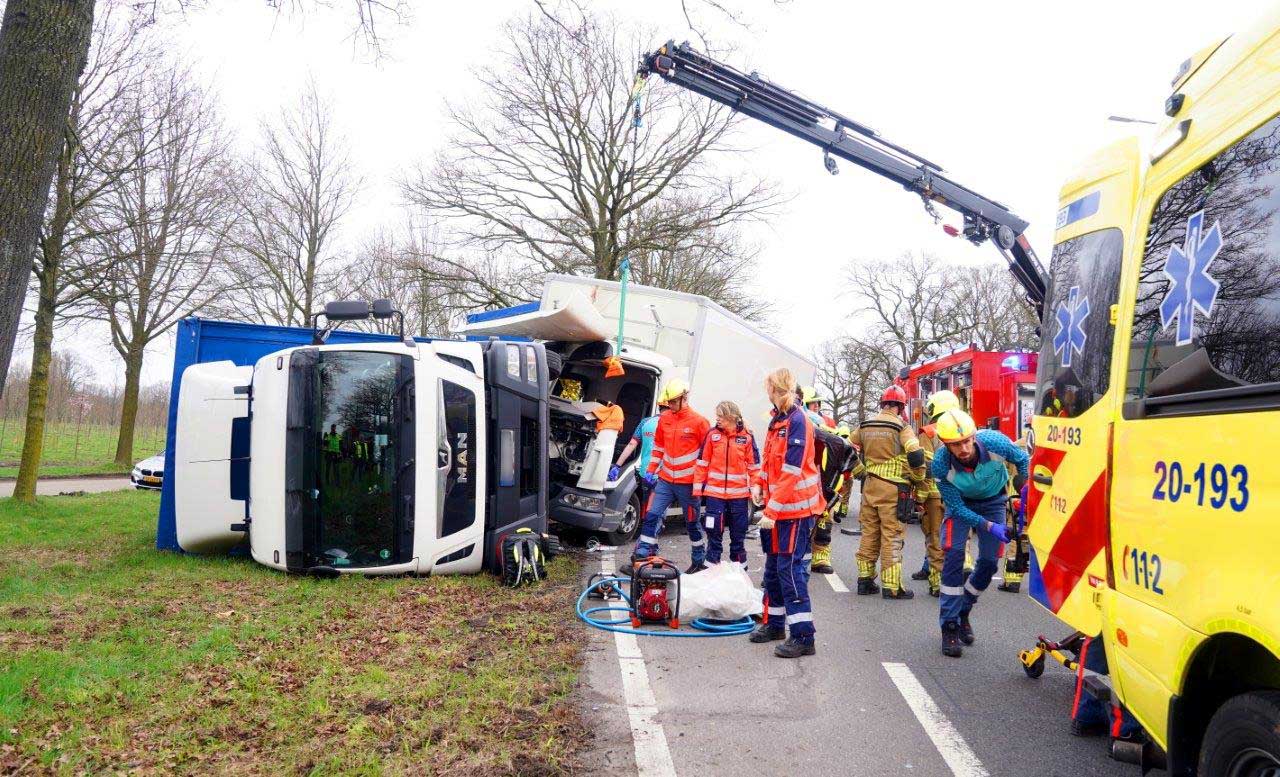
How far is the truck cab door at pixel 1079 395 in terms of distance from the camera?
10.8 ft

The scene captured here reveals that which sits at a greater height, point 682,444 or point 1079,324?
point 1079,324

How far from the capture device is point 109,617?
5.71 metres

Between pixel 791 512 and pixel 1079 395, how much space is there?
2.42 m

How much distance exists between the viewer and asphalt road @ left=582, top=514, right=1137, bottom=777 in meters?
3.87

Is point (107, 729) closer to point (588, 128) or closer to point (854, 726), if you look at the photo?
point (854, 726)

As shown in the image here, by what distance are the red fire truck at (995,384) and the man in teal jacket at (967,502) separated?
6.49 m

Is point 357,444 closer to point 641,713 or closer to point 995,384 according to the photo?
point 641,713

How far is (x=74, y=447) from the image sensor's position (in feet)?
97.6

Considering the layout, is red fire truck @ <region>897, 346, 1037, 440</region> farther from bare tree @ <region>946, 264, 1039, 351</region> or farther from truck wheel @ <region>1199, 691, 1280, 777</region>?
bare tree @ <region>946, 264, 1039, 351</region>

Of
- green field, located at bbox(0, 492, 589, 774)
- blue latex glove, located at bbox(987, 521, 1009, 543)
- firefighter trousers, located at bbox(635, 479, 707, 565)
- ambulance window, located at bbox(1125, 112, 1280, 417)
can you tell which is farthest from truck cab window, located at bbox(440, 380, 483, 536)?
ambulance window, located at bbox(1125, 112, 1280, 417)

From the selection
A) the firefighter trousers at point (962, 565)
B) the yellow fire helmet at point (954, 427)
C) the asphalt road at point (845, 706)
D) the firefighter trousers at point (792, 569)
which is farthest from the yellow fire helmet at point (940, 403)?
the asphalt road at point (845, 706)

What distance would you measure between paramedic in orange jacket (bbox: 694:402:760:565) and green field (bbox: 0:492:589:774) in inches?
57.9

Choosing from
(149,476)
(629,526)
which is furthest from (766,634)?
(149,476)

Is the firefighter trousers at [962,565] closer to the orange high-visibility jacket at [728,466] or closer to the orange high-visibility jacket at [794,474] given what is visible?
the orange high-visibility jacket at [794,474]
